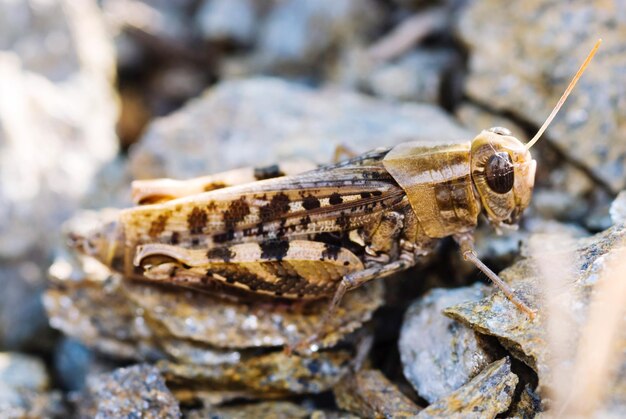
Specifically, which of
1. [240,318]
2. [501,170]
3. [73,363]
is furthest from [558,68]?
[73,363]

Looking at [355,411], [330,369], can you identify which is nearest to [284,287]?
[330,369]

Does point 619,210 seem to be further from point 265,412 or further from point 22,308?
point 22,308

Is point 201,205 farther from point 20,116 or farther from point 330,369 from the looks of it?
point 20,116

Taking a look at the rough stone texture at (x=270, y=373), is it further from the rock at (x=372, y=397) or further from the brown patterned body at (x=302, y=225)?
the brown patterned body at (x=302, y=225)

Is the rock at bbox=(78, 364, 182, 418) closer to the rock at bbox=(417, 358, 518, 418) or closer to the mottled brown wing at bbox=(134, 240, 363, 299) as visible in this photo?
the mottled brown wing at bbox=(134, 240, 363, 299)

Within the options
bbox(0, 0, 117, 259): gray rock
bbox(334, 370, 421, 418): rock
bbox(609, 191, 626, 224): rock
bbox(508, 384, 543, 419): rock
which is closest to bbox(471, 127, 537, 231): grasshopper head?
bbox(609, 191, 626, 224): rock

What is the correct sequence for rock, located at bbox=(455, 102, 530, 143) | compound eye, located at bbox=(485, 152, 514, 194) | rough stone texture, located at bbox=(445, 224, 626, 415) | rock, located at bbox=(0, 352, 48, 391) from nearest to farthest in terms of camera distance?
rough stone texture, located at bbox=(445, 224, 626, 415), compound eye, located at bbox=(485, 152, 514, 194), rock, located at bbox=(0, 352, 48, 391), rock, located at bbox=(455, 102, 530, 143)
